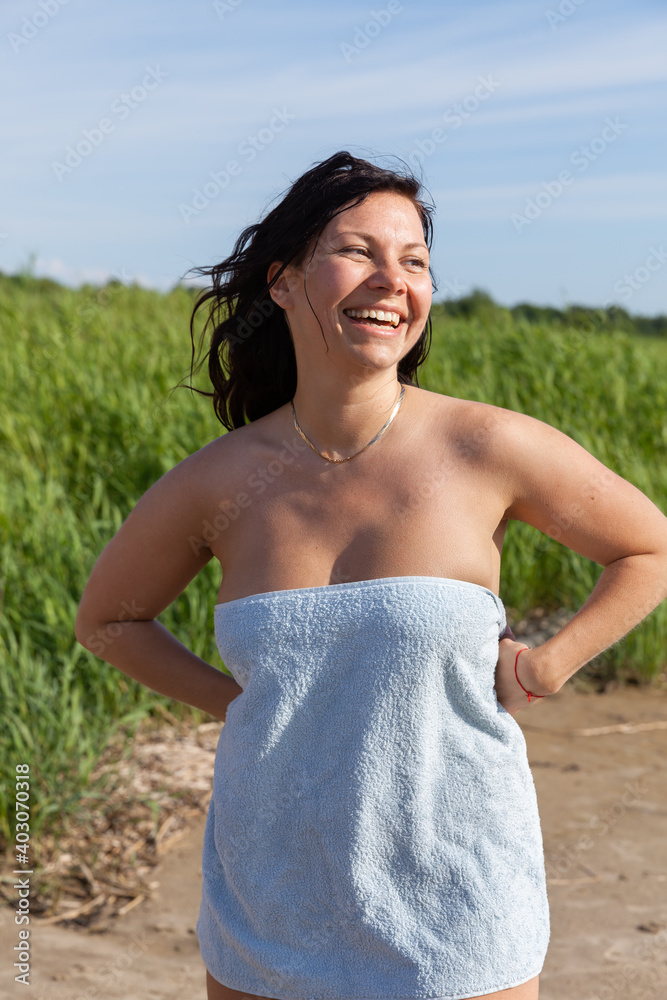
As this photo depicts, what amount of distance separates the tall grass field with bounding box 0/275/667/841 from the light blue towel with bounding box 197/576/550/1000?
2075 mm

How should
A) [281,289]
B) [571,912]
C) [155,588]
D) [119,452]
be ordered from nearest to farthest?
[281,289]
[155,588]
[571,912]
[119,452]

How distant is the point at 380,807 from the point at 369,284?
2.49 feet

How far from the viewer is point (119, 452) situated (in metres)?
5.22

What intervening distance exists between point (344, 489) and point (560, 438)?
34 cm

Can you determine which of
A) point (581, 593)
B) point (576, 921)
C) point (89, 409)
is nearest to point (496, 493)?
Answer: point (576, 921)

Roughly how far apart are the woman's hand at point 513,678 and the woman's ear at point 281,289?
65 cm

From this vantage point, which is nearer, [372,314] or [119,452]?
[372,314]

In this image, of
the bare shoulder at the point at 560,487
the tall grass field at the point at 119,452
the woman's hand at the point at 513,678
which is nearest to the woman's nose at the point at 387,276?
the bare shoulder at the point at 560,487

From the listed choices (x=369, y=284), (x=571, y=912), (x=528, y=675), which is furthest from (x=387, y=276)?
(x=571, y=912)

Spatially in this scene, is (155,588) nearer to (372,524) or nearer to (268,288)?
(372,524)

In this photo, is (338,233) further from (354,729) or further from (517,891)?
(517,891)

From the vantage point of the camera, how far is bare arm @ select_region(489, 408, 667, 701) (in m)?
1.46

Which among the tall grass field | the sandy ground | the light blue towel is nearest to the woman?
the light blue towel

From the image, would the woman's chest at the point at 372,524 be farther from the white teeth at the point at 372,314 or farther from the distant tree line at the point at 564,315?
the distant tree line at the point at 564,315
